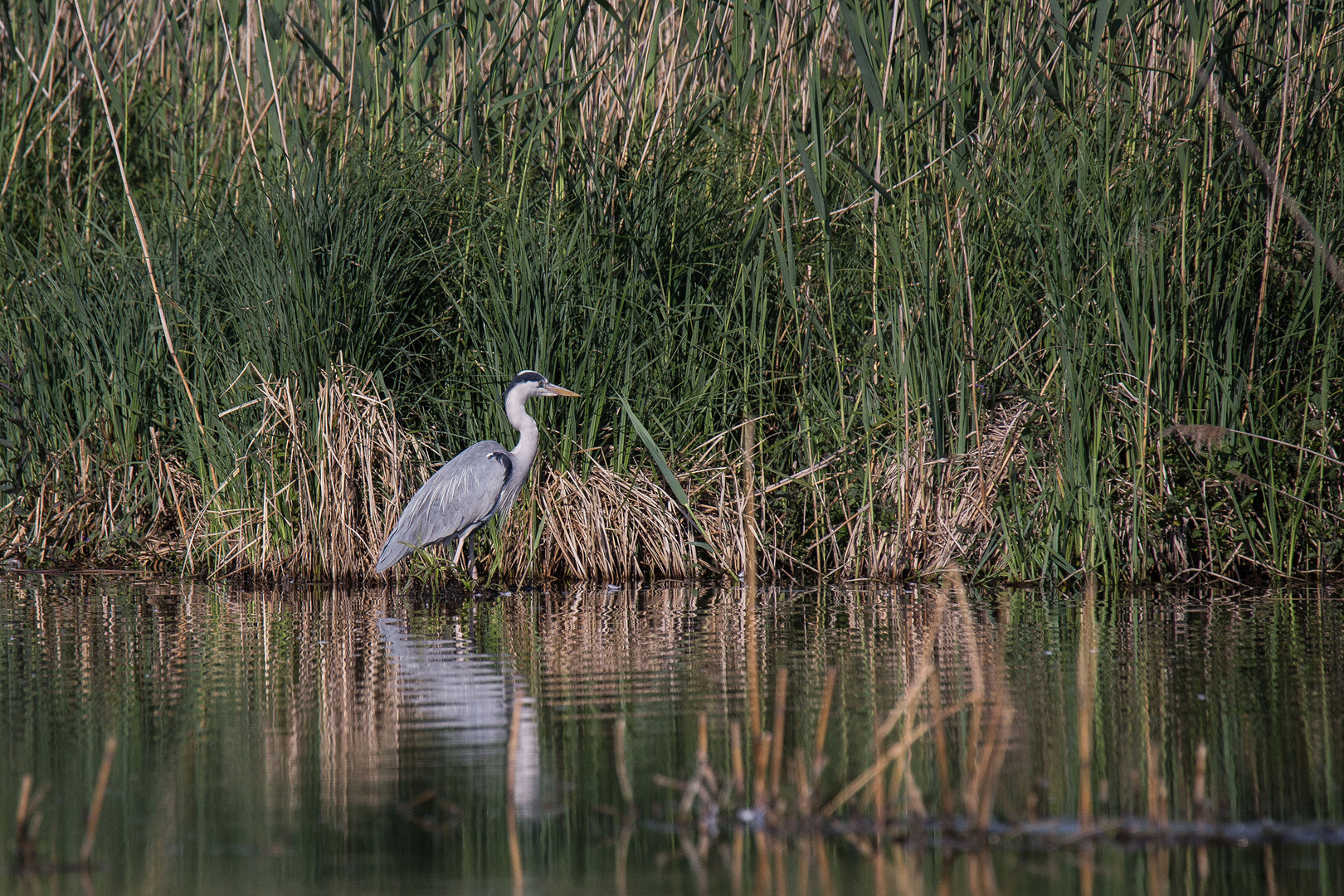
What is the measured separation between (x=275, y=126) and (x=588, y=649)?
155 inches

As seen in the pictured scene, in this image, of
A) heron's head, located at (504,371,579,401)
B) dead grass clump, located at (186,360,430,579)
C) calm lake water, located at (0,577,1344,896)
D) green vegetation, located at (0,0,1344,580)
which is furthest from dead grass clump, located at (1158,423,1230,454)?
dead grass clump, located at (186,360,430,579)

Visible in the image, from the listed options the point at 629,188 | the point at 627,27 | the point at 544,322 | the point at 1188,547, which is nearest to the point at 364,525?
the point at 544,322

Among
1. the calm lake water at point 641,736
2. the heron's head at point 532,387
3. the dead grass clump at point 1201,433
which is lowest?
the calm lake water at point 641,736

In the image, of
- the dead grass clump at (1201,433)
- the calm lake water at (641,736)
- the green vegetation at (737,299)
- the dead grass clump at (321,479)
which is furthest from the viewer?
the dead grass clump at (321,479)

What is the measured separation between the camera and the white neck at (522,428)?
7.45 metres

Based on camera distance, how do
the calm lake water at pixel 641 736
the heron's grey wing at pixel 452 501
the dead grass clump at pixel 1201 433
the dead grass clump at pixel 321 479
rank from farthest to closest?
1. the dead grass clump at pixel 321 479
2. the heron's grey wing at pixel 452 501
3. the dead grass clump at pixel 1201 433
4. the calm lake water at pixel 641 736

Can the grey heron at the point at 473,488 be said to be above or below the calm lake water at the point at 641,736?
above

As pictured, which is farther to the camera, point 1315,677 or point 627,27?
point 627,27

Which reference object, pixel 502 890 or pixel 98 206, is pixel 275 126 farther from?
pixel 502 890

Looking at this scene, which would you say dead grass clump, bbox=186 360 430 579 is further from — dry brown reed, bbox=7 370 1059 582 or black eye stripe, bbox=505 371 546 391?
black eye stripe, bbox=505 371 546 391

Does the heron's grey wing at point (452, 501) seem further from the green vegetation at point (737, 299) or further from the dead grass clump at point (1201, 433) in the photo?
the dead grass clump at point (1201, 433)

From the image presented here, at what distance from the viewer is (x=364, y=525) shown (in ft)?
25.3

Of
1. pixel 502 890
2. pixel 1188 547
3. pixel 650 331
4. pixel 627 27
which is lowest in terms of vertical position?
pixel 502 890

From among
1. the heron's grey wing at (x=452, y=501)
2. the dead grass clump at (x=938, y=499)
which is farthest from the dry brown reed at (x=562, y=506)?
the heron's grey wing at (x=452, y=501)
